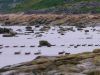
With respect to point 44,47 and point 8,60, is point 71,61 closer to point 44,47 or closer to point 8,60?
point 8,60

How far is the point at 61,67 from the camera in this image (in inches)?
1854

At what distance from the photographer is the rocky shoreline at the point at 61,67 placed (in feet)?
149

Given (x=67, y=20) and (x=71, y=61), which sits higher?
(x=71, y=61)

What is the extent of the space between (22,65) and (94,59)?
24.9 feet

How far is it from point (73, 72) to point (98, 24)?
135983 millimetres

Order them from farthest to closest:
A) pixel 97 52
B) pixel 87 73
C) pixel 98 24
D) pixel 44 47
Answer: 1. pixel 98 24
2. pixel 44 47
3. pixel 97 52
4. pixel 87 73

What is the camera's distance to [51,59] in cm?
5109

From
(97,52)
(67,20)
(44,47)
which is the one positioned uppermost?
(97,52)

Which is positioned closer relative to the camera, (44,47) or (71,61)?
(71,61)

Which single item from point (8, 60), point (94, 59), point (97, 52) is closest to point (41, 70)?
point (94, 59)

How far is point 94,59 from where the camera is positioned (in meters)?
49.8

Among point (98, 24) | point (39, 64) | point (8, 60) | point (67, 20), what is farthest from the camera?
point (67, 20)

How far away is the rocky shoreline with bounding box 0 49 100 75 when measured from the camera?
45531 mm

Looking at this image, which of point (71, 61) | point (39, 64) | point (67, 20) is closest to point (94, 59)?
point (71, 61)
